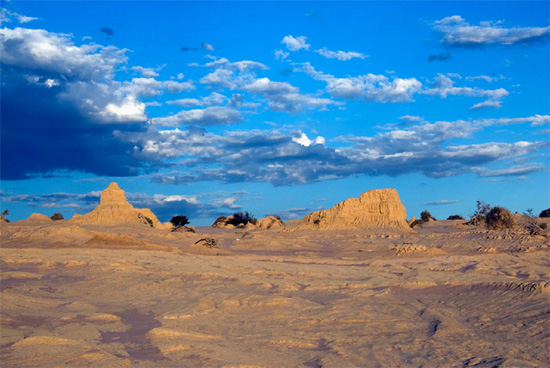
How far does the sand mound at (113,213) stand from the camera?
45938mm

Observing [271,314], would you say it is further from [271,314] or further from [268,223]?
[268,223]

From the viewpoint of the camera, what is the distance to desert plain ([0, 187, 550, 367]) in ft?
20.6

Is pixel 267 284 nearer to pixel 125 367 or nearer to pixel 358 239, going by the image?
pixel 125 367

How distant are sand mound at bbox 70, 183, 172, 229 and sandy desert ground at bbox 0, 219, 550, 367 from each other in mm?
30058

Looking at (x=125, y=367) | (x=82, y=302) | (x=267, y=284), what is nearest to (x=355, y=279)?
(x=267, y=284)

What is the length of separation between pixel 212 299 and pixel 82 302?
8.46 ft

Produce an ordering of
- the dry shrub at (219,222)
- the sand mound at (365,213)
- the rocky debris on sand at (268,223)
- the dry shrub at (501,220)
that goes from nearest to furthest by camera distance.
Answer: the dry shrub at (501,220)
the sand mound at (365,213)
the rocky debris on sand at (268,223)
the dry shrub at (219,222)

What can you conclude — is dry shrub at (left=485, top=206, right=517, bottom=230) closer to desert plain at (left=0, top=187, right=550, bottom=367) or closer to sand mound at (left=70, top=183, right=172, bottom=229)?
desert plain at (left=0, top=187, right=550, bottom=367)

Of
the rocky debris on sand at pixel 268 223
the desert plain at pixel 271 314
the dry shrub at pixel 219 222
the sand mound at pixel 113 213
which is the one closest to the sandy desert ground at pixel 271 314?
the desert plain at pixel 271 314

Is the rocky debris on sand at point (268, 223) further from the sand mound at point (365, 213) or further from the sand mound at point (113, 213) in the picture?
the sand mound at point (113, 213)

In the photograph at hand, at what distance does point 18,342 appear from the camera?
6.66 meters

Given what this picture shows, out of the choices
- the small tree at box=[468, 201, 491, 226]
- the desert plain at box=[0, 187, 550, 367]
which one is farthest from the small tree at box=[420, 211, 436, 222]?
the desert plain at box=[0, 187, 550, 367]

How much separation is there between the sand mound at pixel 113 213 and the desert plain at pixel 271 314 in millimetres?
29899

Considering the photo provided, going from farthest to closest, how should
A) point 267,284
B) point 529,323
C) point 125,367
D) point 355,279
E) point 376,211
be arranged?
point 376,211 → point 355,279 → point 267,284 → point 529,323 → point 125,367
